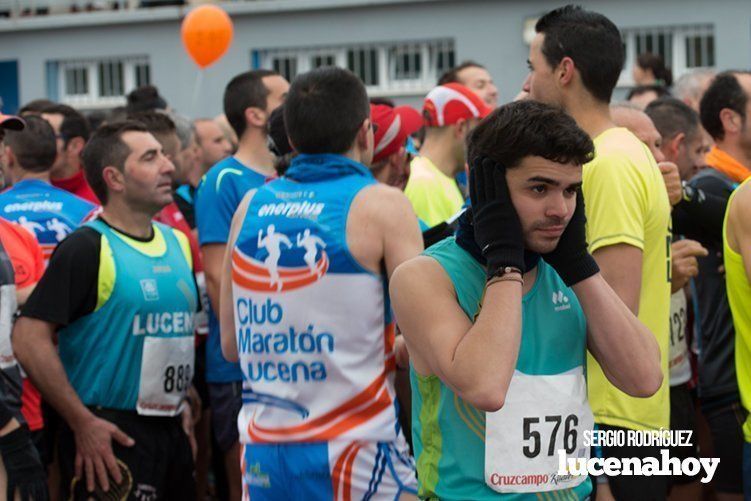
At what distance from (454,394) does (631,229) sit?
3.53 feet

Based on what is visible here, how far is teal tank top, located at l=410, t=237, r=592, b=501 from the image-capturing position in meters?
3.25

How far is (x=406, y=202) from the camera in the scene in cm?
439

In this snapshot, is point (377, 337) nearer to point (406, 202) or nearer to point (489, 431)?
point (406, 202)

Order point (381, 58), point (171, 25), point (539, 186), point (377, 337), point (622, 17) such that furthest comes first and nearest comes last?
point (171, 25)
point (381, 58)
point (622, 17)
point (377, 337)
point (539, 186)

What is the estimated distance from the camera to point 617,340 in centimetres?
333

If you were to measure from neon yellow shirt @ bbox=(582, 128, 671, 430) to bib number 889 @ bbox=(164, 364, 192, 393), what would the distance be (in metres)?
2.23

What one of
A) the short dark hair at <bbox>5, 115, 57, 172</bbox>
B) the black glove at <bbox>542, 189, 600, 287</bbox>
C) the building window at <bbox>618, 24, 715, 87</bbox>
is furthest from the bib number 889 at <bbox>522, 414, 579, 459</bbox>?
the building window at <bbox>618, 24, 715, 87</bbox>

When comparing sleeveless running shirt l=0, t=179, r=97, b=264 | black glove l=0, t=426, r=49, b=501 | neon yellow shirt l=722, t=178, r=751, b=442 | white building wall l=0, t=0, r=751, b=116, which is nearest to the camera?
black glove l=0, t=426, r=49, b=501

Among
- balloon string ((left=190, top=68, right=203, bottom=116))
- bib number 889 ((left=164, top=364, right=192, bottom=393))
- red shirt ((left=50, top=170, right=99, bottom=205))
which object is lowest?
balloon string ((left=190, top=68, right=203, bottom=116))

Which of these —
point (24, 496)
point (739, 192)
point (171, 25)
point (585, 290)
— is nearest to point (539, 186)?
point (585, 290)

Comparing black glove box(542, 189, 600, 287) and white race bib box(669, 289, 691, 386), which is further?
white race bib box(669, 289, 691, 386)

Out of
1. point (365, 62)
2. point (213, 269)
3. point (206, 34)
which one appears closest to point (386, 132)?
point (213, 269)

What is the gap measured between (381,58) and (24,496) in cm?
2325

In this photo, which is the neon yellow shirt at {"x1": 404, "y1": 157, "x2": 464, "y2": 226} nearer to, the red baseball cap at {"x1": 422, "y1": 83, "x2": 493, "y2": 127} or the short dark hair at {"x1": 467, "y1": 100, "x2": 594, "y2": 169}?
the red baseball cap at {"x1": 422, "y1": 83, "x2": 493, "y2": 127}
